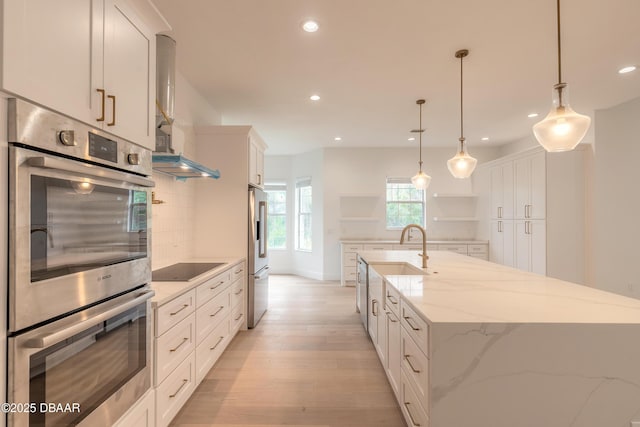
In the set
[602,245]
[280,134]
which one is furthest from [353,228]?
[602,245]

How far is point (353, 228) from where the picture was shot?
6516 mm

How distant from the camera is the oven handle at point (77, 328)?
2.93ft

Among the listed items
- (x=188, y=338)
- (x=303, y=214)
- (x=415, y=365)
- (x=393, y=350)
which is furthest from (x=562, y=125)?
(x=303, y=214)

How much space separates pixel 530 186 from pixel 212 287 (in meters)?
4.93

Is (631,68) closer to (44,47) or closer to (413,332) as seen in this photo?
(413,332)

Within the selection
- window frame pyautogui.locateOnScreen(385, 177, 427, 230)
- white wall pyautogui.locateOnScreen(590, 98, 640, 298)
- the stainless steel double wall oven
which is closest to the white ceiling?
white wall pyautogui.locateOnScreen(590, 98, 640, 298)

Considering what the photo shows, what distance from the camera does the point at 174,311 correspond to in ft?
5.95

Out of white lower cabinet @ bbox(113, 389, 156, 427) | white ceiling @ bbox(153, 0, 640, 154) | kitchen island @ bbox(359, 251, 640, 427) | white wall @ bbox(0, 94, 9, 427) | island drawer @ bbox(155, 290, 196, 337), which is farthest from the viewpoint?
white ceiling @ bbox(153, 0, 640, 154)

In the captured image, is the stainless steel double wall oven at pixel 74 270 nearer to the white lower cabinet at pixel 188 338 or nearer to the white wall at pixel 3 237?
the white wall at pixel 3 237

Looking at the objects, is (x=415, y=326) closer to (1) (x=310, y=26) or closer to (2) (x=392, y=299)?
(2) (x=392, y=299)

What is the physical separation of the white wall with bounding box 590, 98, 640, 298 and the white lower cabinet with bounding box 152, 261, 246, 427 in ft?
16.8

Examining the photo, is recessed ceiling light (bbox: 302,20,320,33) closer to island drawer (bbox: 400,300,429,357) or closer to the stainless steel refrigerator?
the stainless steel refrigerator

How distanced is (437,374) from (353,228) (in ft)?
17.3

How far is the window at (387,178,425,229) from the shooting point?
21.5 ft
